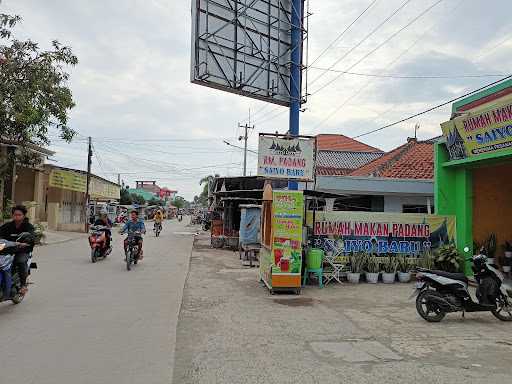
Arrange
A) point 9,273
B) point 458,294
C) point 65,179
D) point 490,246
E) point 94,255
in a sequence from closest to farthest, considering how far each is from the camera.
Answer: point 9,273
point 458,294
point 490,246
point 94,255
point 65,179

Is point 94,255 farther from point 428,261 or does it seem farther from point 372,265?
point 428,261

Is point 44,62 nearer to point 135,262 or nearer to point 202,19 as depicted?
point 202,19

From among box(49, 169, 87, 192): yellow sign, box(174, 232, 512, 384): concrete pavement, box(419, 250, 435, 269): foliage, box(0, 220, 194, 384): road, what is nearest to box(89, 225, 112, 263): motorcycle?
box(0, 220, 194, 384): road

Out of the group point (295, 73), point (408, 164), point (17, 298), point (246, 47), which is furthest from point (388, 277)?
point (408, 164)

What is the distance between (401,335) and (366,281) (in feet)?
16.9

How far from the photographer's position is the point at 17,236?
734 cm

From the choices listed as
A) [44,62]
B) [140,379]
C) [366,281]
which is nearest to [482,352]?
[140,379]

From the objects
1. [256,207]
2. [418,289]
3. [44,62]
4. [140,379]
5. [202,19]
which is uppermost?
[202,19]

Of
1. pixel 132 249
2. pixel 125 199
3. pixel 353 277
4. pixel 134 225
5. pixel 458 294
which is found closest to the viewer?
pixel 458 294

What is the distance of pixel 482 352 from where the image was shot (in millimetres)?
5480

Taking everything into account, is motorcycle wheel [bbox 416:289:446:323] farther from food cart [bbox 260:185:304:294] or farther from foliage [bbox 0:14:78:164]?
foliage [bbox 0:14:78:164]

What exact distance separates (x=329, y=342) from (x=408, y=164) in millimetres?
17168

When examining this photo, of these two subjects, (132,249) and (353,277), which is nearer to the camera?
(353,277)

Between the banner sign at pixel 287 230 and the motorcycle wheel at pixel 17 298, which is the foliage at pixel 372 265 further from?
the motorcycle wheel at pixel 17 298
